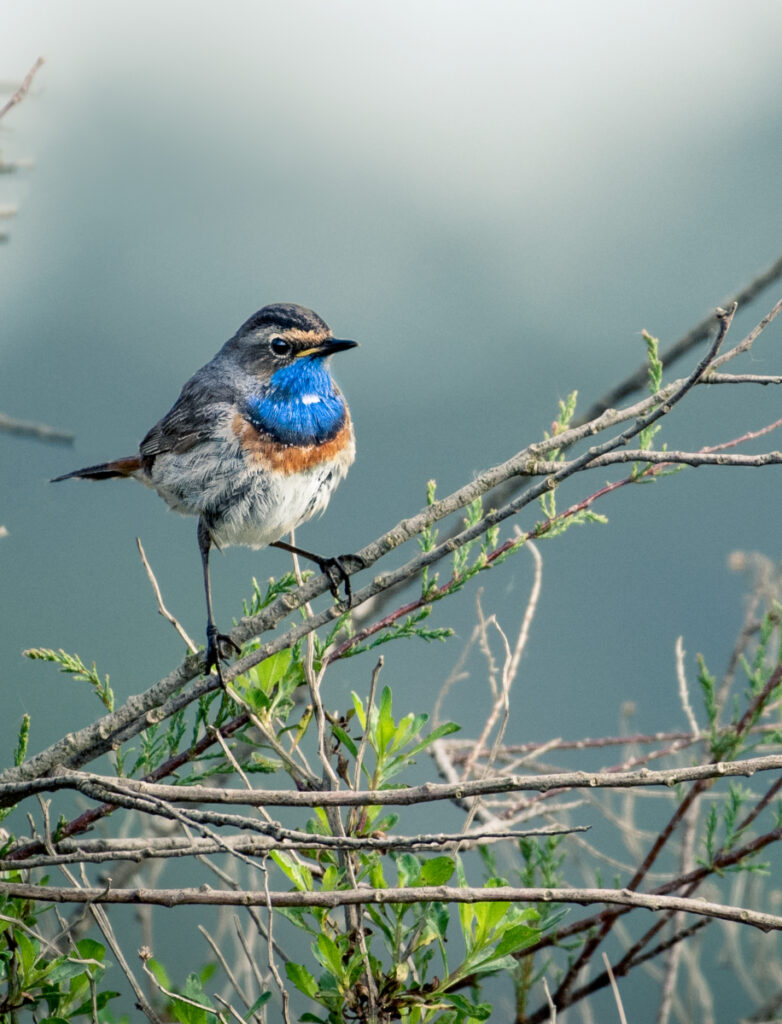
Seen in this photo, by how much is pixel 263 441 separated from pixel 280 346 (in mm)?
334

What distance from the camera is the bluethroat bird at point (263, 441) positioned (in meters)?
3.36

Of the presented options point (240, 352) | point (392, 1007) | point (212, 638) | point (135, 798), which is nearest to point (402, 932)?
point (392, 1007)

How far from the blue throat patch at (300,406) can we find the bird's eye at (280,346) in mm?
60

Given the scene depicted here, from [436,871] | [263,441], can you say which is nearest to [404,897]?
[436,871]

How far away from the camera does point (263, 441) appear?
340 cm

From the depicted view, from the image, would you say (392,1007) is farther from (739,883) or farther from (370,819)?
(739,883)

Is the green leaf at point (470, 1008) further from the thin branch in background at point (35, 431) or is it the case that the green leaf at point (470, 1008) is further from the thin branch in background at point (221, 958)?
the thin branch in background at point (35, 431)

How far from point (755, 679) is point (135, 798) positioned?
6.14 ft

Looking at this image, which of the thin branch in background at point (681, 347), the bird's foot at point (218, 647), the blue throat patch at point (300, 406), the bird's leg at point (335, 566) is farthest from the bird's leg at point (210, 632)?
the thin branch in background at point (681, 347)

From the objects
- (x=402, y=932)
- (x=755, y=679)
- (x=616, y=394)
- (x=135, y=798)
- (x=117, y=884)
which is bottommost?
(x=117, y=884)

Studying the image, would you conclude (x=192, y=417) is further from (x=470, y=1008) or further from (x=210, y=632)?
(x=470, y=1008)

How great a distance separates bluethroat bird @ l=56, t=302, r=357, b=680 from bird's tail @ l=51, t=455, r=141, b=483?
333 millimetres

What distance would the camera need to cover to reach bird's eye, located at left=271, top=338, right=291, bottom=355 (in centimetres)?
349

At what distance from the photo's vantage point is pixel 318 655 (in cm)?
243
